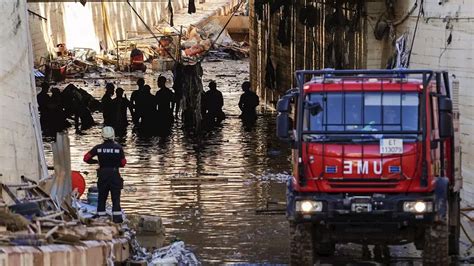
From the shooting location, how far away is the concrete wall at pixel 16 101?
15930 mm

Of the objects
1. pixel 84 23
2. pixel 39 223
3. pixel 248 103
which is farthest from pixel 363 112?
pixel 84 23

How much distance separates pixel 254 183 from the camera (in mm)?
21469

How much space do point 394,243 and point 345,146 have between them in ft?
4.15

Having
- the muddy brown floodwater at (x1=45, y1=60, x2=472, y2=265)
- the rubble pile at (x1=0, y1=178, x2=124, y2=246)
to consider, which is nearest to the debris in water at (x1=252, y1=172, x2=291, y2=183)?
the muddy brown floodwater at (x1=45, y1=60, x2=472, y2=265)

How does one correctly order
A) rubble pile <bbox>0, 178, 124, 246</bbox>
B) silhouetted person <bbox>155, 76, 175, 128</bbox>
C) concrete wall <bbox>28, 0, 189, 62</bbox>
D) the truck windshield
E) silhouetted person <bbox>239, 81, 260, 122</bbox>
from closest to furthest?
rubble pile <bbox>0, 178, 124, 246</bbox>, the truck windshield, silhouetted person <bbox>155, 76, 175, 128</bbox>, silhouetted person <bbox>239, 81, 260, 122</bbox>, concrete wall <bbox>28, 0, 189, 62</bbox>

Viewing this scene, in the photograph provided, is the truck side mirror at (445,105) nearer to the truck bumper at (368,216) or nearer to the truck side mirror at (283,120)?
the truck bumper at (368,216)

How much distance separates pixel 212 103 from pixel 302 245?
18.7 m

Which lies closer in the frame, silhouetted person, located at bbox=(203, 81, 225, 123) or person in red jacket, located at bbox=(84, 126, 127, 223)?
person in red jacket, located at bbox=(84, 126, 127, 223)

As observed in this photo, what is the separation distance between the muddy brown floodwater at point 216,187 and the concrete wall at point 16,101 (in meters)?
2.25

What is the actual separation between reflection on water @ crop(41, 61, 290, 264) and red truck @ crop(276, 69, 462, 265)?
1.98 metres

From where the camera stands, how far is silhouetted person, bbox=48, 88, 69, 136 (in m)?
30.7

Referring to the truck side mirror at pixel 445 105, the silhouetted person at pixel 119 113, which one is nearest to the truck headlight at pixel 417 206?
the truck side mirror at pixel 445 105

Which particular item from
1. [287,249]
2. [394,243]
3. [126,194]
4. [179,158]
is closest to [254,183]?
[126,194]

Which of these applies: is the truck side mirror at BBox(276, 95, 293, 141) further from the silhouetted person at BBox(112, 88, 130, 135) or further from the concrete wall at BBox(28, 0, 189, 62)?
the concrete wall at BBox(28, 0, 189, 62)
